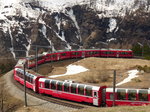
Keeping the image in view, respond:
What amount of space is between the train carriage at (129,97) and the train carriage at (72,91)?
4.16ft

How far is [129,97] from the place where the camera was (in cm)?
3045

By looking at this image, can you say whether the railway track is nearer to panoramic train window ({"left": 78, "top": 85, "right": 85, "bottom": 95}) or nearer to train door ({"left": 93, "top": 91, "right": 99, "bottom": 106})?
train door ({"left": 93, "top": 91, "right": 99, "bottom": 106})

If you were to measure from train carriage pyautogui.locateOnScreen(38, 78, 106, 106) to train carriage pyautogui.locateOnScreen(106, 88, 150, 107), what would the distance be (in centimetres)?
127

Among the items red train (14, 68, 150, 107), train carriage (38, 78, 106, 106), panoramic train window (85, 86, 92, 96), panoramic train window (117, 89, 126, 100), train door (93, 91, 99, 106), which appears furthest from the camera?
panoramic train window (85, 86, 92, 96)

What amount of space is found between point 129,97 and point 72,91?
8161 millimetres

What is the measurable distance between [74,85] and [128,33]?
531 ft

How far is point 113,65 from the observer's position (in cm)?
7300

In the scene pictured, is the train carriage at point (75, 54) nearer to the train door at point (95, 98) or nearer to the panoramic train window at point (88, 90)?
the panoramic train window at point (88, 90)

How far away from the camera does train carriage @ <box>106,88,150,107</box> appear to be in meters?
29.5

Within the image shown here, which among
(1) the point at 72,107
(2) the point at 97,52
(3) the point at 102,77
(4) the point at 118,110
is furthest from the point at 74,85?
(2) the point at 97,52

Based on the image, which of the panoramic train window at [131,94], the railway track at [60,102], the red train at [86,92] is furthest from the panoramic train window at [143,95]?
the railway track at [60,102]

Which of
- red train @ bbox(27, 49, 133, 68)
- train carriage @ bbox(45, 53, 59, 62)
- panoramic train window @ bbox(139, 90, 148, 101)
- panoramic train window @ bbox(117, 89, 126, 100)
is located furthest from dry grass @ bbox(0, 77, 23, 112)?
train carriage @ bbox(45, 53, 59, 62)

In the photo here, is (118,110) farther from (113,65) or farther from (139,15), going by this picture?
(139,15)

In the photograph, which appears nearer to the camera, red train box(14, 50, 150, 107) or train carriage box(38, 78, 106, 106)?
→ red train box(14, 50, 150, 107)
